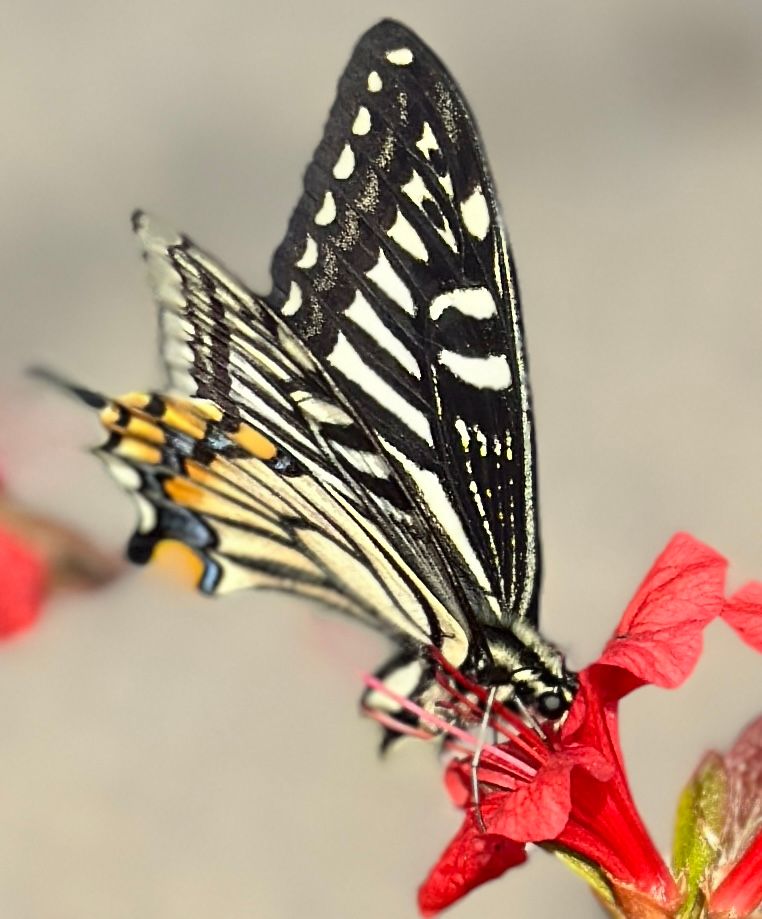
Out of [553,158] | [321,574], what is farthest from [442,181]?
[553,158]

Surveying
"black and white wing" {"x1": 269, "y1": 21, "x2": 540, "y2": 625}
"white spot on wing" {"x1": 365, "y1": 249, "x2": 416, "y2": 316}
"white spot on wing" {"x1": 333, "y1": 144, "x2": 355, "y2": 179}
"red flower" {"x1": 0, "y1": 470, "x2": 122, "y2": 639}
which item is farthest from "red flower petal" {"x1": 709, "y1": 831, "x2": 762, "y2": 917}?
"red flower" {"x1": 0, "y1": 470, "x2": 122, "y2": 639}

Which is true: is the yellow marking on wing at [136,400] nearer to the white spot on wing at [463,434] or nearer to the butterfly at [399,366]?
the butterfly at [399,366]

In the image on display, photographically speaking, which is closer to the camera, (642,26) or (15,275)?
(15,275)

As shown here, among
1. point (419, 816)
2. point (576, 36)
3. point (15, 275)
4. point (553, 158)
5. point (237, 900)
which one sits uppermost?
point (576, 36)

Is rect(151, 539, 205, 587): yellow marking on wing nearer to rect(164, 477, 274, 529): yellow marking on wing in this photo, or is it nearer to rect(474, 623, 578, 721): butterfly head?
rect(164, 477, 274, 529): yellow marking on wing

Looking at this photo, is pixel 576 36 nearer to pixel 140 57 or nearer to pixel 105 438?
pixel 140 57

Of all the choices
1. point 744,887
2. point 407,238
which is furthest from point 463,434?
point 744,887

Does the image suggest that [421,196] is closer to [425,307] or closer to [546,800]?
[425,307]
